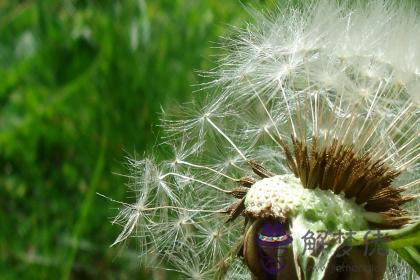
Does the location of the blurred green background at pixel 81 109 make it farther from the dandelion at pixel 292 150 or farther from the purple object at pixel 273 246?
the purple object at pixel 273 246

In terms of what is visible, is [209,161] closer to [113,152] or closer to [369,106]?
[369,106]

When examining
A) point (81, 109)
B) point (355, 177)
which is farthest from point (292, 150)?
point (81, 109)

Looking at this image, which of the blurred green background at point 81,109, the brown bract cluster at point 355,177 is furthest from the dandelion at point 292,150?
the blurred green background at point 81,109

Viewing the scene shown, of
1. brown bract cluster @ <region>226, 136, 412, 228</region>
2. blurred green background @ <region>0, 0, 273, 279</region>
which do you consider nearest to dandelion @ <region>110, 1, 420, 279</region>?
brown bract cluster @ <region>226, 136, 412, 228</region>

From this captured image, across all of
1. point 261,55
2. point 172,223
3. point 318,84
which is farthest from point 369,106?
point 172,223

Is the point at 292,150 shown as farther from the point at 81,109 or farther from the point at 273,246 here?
the point at 81,109

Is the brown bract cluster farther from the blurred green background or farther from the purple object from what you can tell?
the blurred green background

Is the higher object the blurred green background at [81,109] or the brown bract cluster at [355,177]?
the brown bract cluster at [355,177]
